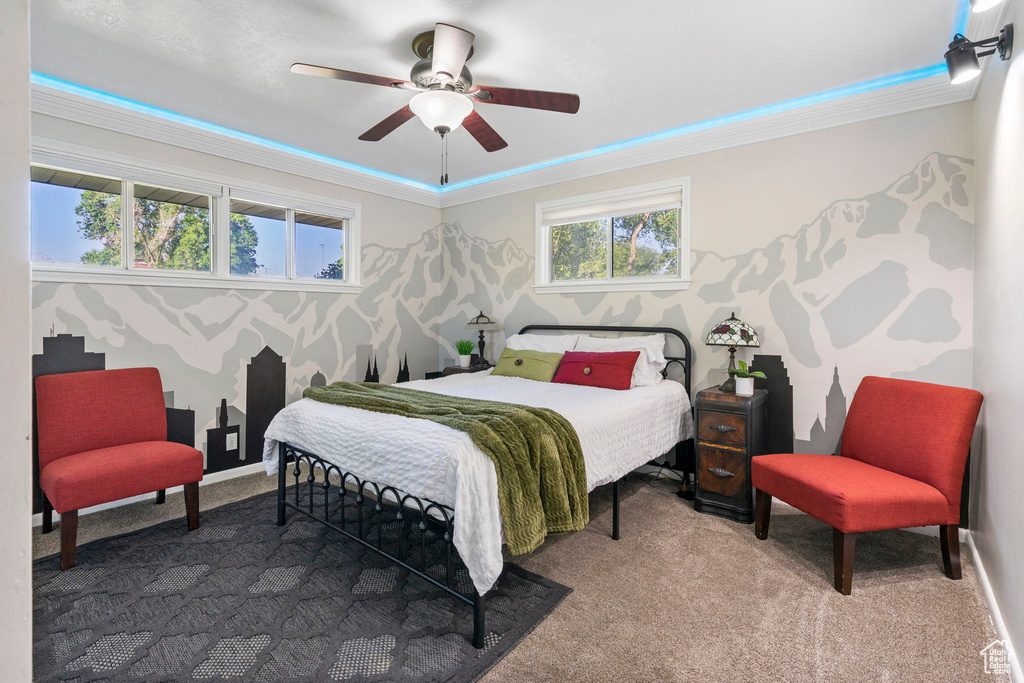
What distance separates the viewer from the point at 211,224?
378cm

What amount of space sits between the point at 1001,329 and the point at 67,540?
14.6 feet

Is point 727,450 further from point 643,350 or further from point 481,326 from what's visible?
point 481,326

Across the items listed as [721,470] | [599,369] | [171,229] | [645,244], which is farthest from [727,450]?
[171,229]

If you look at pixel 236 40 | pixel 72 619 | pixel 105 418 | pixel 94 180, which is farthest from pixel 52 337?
pixel 236 40

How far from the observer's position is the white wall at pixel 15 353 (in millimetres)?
541

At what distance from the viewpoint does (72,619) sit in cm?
200

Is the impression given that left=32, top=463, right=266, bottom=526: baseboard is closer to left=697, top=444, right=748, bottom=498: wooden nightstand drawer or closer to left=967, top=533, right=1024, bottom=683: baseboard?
left=697, top=444, right=748, bottom=498: wooden nightstand drawer

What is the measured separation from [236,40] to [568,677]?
3.28 metres

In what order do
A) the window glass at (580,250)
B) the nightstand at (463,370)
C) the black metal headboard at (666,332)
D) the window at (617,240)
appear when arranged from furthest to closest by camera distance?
the nightstand at (463,370)
the window glass at (580,250)
the window at (617,240)
the black metal headboard at (666,332)

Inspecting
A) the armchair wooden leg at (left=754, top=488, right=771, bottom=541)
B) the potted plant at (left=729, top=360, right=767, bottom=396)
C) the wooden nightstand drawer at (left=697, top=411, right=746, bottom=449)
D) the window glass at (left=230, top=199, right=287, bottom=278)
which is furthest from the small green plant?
the window glass at (left=230, top=199, right=287, bottom=278)

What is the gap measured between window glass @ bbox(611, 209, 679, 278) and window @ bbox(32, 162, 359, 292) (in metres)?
2.50

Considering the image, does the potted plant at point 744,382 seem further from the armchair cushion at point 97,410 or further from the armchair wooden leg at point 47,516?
the armchair wooden leg at point 47,516

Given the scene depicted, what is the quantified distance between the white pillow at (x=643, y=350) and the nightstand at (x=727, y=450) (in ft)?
1.47

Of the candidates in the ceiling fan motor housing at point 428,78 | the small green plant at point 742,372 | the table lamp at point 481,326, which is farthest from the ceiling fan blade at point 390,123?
the small green plant at point 742,372
